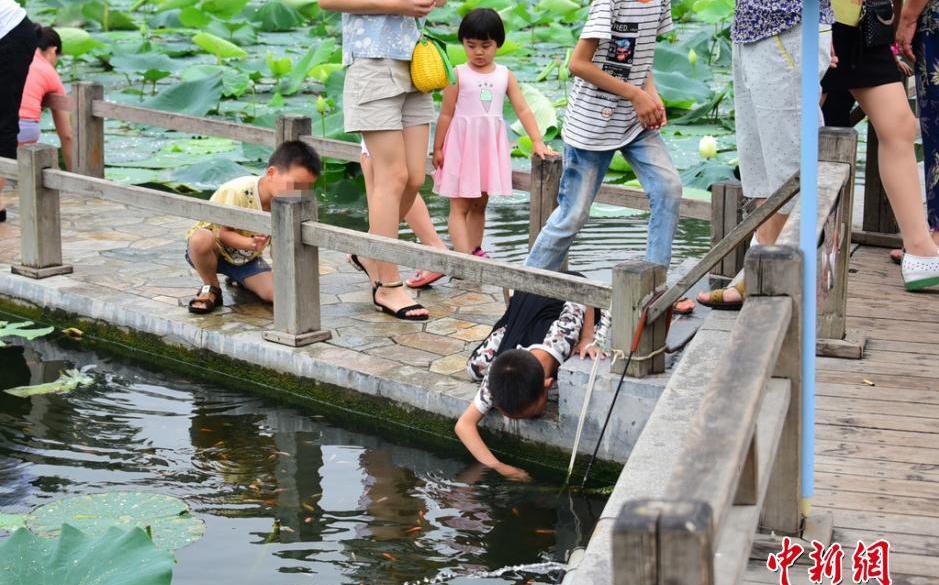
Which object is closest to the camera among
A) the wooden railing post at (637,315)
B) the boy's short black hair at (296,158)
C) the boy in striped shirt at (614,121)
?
the wooden railing post at (637,315)

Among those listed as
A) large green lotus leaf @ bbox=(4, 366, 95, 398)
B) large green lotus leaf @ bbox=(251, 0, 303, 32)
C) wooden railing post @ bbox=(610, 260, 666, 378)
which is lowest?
large green lotus leaf @ bbox=(4, 366, 95, 398)

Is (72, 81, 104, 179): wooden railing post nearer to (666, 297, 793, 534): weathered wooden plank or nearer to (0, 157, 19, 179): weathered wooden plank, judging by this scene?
(0, 157, 19, 179): weathered wooden plank

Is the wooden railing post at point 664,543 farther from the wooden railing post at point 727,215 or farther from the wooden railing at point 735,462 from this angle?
the wooden railing post at point 727,215

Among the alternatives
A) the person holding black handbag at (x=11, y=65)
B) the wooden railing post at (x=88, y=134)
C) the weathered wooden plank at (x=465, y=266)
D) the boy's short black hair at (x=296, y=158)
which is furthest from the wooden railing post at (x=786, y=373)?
the wooden railing post at (x=88, y=134)

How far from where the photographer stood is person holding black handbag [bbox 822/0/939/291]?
15.2 feet

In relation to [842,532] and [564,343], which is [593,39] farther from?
[842,532]

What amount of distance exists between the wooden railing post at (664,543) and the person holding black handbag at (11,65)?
615cm

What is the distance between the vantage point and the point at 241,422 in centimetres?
525

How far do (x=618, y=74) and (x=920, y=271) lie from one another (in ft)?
4.31

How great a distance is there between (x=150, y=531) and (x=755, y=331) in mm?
2283

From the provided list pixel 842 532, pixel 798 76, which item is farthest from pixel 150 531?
pixel 798 76

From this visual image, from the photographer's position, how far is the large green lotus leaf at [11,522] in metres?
4.21

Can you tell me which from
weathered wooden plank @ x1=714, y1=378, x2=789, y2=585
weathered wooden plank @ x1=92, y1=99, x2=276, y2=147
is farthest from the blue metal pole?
weathered wooden plank @ x1=92, y1=99, x2=276, y2=147

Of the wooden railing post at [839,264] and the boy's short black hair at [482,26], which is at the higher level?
the boy's short black hair at [482,26]
